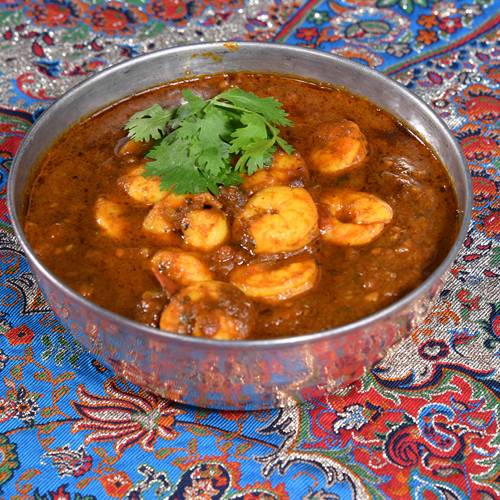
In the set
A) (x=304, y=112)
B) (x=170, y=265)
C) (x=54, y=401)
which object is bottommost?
(x=54, y=401)

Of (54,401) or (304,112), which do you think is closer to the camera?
(54,401)

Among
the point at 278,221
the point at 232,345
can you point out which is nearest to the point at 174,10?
the point at 278,221

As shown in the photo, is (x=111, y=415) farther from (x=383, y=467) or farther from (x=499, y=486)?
(x=499, y=486)

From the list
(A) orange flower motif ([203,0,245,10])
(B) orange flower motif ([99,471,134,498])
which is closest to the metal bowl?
(B) orange flower motif ([99,471,134,498])

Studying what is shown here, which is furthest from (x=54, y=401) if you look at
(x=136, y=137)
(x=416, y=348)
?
(x=416, y=348)

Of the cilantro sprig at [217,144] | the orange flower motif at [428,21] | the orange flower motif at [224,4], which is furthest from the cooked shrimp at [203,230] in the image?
the orange flower motif at [428,21]

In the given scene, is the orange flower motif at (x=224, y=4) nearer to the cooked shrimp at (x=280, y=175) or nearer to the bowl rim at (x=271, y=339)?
the bowl rim at (x=271, y=339)

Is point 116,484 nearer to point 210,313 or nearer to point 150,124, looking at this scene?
point 210,313
